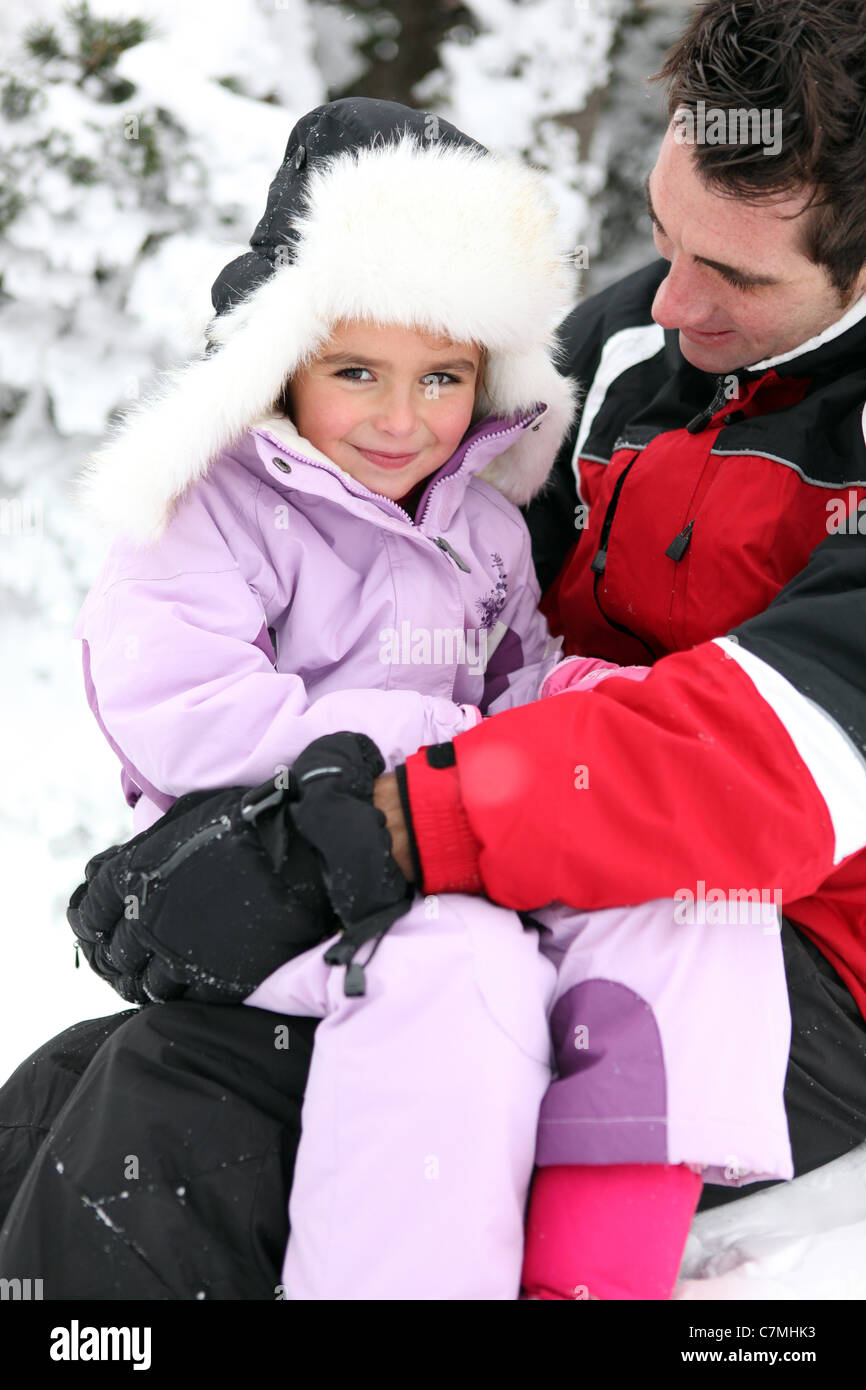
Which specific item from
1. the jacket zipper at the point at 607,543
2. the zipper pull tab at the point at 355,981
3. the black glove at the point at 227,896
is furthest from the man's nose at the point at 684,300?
the zipper pull tab at the point at 355,981

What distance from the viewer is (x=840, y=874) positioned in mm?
1771

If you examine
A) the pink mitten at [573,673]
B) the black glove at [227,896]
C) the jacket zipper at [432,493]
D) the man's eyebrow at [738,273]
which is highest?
the man's eyebrow at [738,273]

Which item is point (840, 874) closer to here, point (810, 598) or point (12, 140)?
point (810, 598)

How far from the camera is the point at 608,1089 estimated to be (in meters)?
1.50

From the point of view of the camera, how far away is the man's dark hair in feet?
5.68

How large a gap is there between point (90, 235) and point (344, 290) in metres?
2.22

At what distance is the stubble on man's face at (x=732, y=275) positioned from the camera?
1827 millimetres

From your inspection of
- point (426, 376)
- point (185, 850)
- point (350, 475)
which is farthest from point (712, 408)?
point (185, 850)

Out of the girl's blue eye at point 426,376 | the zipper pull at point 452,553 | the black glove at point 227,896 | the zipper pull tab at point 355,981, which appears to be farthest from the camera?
the zipper pull at point 452,553

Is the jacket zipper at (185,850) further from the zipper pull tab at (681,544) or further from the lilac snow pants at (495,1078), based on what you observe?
the zipper pull tab at (681,544)

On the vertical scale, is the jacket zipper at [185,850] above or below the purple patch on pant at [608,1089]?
above

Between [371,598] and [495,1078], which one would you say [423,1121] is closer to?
Result: [495,1078]

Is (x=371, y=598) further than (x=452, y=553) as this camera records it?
No
